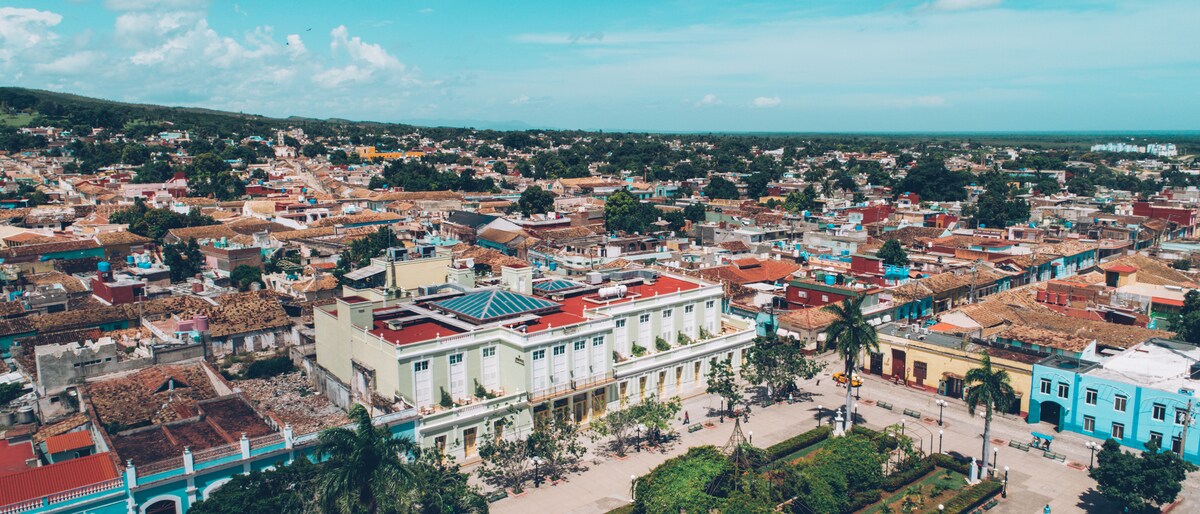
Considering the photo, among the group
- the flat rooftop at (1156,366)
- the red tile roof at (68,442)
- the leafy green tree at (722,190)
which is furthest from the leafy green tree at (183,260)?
the leafy green tree at (722,190)

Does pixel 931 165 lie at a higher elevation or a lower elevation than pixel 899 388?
higher

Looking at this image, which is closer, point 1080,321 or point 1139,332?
point 1139,332

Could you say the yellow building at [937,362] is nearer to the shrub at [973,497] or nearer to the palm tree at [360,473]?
the shrub at [973,497]

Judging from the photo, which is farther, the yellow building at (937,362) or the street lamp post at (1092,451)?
the yellow building at (937,362)

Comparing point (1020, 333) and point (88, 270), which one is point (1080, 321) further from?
point (88, 270)

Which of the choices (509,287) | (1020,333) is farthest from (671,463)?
(1020,333)

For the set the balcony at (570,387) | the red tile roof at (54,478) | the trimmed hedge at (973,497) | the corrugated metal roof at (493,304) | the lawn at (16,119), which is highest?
the lawn at (16,119)

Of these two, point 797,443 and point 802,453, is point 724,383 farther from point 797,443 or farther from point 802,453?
point 802,453
